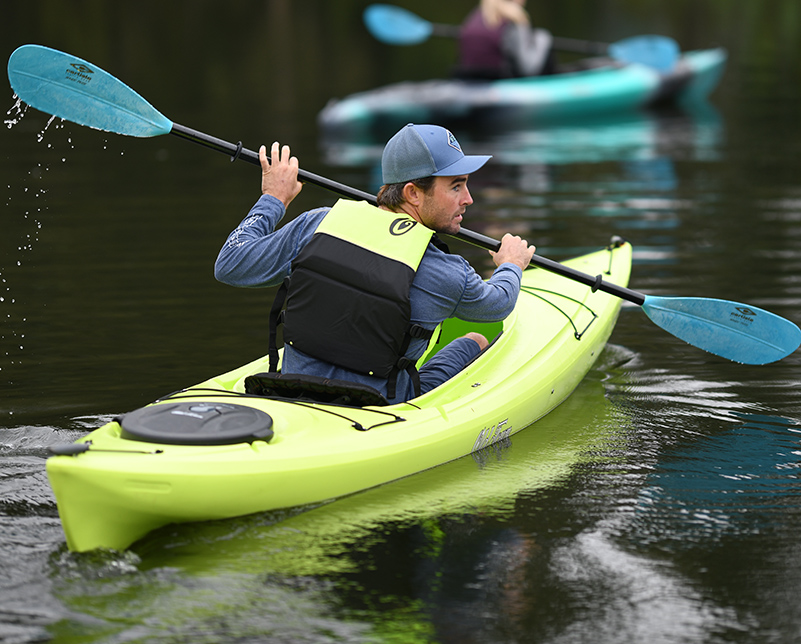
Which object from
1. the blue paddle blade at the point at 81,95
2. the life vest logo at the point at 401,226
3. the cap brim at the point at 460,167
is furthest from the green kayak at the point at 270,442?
the blue paddle blade at the point at 81,95

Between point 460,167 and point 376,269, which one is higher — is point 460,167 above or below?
above

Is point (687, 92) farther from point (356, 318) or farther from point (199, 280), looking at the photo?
point (356, 318)

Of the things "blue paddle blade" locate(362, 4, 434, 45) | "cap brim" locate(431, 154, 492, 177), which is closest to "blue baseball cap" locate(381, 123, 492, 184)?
"cap brim" locate(431, 154, 492, 177)

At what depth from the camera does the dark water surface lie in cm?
281

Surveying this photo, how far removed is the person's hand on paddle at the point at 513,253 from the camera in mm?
3984

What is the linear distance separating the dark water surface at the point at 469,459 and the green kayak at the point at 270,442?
95 millimetres

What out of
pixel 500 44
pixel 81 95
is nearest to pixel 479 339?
pixel 81 95

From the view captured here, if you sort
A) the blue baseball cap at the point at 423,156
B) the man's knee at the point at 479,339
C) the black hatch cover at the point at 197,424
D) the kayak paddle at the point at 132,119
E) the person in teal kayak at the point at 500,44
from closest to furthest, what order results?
1. the black hatch cover at the point at 197,424
2. the blue baseball cap at the point at 423,156
3. the kayak paddle at the point at 132,119
4. the man's knee at the point at 479,339
5. the person in teal kayak at the point at 500,44

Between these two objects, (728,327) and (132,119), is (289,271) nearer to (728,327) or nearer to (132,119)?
(132,119)

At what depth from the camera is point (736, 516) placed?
3.44 metres

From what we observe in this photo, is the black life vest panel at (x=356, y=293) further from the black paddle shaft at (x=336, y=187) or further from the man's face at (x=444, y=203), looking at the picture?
the black paddle shaft at (x=336, y=187)

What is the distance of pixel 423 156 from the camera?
3.59 m

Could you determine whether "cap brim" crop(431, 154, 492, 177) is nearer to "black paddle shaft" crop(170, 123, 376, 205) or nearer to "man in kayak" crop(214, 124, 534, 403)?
"man in kayak" crop(214, 124, 534, 403)

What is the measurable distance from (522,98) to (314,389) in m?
9.76
